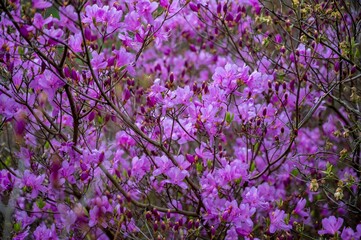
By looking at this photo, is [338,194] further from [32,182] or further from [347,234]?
[32,182]

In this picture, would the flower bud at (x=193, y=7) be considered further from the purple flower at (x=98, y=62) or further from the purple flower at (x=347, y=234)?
the purple flower at (x=347, y=234)

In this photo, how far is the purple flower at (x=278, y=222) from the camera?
2.65m

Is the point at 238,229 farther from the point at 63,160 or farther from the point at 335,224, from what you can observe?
the point at 63,160

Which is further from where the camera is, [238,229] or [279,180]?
[279,180]

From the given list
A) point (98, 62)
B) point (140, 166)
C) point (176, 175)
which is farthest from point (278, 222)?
point (98, 62)

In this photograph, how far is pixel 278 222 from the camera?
2.66 m

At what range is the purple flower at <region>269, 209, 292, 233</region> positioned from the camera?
2646 mm

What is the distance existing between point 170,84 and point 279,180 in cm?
178

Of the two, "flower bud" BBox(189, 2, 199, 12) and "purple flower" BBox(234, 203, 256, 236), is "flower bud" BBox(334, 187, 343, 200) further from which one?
"flower bud" BBox(189, 2, 199, 12)

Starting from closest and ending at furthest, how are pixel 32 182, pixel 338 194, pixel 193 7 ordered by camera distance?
pixel 338 194 < pixel 32 182 < pixel 193 7

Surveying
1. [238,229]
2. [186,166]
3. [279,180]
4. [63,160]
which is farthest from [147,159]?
[279,180]

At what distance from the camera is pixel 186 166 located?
268 cm

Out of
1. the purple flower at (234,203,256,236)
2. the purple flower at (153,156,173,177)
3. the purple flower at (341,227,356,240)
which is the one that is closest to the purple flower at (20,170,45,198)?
the purple flower at (153,156,173,177)

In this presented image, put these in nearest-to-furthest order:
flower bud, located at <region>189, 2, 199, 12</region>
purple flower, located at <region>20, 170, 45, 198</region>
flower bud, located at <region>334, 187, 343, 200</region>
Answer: flower bud, located at <region>334, 187, 343, 200</region>
purple flower, located at <region>20, 170, 45, 198</region>
flower bud, located at <region>189, 2, 199, 12</region>
